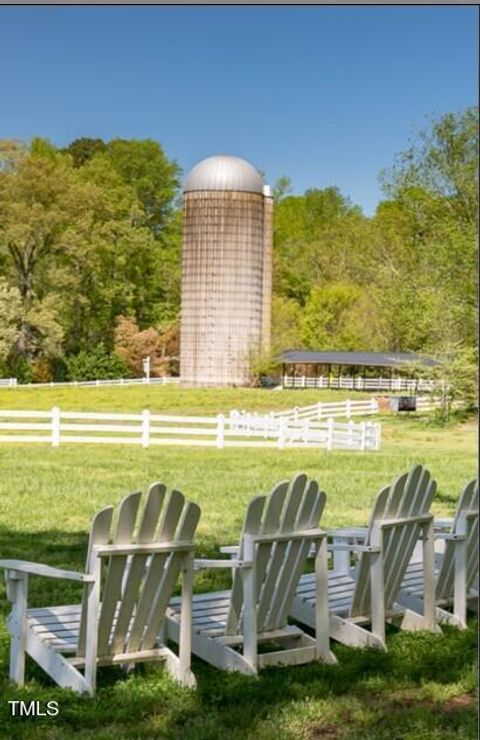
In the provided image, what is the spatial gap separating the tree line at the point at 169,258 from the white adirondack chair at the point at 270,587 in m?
1.34

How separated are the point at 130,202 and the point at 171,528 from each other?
72.9 inches

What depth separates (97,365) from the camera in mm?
3545

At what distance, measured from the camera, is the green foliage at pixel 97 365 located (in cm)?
350

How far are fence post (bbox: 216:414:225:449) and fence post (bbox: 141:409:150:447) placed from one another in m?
0.31

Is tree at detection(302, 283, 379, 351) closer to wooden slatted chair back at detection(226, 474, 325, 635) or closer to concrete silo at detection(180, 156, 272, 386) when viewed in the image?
concrete silo at detection(180, 156, 272, 386)

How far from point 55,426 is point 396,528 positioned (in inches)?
70.0

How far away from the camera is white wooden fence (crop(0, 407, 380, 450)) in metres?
3.67

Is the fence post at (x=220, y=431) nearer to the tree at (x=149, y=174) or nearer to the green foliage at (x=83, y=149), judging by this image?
the tree at (x=149, y=174)

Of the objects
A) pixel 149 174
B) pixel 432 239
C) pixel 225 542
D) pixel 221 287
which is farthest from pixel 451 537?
pixel 149 174

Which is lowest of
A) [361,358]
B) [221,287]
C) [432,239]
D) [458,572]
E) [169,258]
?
[458,572]

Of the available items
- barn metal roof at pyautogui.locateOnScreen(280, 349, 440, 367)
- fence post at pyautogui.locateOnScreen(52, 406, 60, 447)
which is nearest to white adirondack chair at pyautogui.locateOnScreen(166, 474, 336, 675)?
fence post at pyautogui.locateOnScreen(52, 406, 60, 447)

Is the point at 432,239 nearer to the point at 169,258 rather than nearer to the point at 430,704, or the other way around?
the point at 169,258

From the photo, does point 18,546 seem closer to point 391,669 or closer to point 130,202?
point 130,202

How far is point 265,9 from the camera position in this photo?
3836 millimetres
